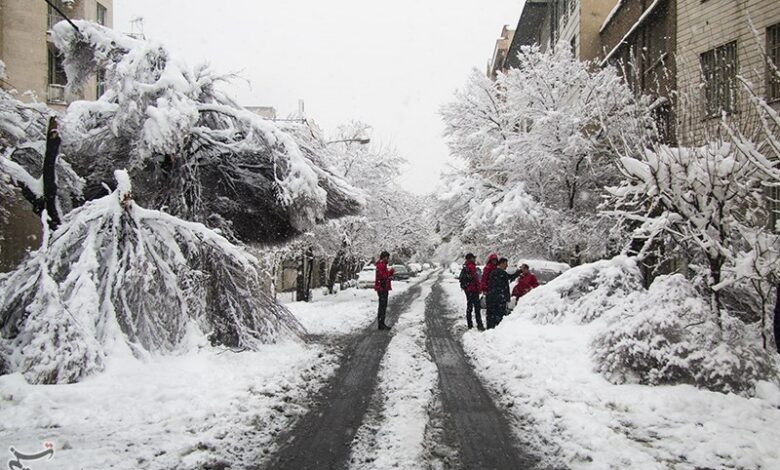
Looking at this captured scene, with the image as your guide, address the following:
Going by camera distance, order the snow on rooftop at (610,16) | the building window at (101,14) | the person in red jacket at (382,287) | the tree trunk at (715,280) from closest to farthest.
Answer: the tree trunk at (715,280)
the person in red jacket at (382,287)
the snow on rooftop at (610,16)
the building window at (101,14)

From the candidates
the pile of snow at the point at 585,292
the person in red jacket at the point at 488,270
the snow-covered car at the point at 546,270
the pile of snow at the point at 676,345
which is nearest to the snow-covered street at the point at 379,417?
the pile of snow at the point at 676,345

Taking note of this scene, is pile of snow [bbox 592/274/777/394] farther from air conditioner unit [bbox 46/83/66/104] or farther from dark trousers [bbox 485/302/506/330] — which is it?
air conditioner unit [bbox 46/83/66/104]

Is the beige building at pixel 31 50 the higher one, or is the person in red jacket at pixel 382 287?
the beige building at pixel 31 50

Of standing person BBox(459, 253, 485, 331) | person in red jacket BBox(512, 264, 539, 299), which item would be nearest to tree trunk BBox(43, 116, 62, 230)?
standing person BBox(459, 253, 485, 331)

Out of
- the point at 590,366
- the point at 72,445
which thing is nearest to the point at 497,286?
the point at 590,366

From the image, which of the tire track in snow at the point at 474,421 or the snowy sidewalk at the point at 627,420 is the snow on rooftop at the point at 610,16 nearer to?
the tire track in snow at the point at 474,421

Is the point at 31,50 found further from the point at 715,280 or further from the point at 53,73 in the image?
the point at 715,280

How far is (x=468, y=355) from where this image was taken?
385 inches

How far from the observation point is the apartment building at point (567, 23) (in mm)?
24969

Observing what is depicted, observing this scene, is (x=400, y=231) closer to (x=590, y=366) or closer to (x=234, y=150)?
(x=234, y=150)

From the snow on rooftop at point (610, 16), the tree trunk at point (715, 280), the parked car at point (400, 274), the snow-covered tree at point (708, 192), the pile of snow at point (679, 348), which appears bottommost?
the parked car at point (400, 274)

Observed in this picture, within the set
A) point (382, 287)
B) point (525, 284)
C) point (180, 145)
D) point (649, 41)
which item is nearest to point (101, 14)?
point (180, 145)

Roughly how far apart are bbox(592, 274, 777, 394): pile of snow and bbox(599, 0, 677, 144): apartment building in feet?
26.4

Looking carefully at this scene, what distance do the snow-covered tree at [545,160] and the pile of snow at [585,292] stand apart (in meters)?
6.17
